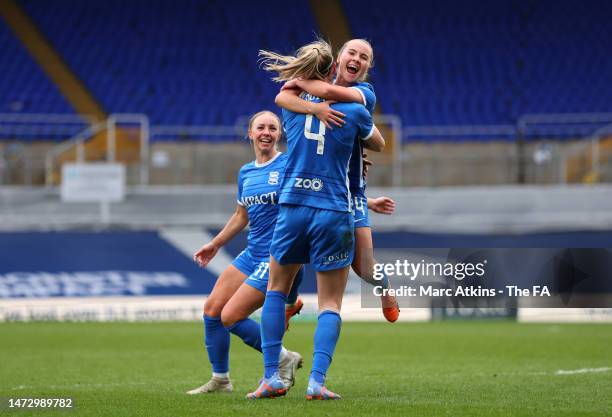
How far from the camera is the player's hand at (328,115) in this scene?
5637mm

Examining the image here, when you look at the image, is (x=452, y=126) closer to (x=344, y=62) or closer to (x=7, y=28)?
(x=7, y=28)

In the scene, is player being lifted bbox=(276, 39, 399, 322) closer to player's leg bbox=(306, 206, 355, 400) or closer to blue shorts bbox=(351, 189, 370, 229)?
blue shorts bbox=(351, 189, 370, 229)

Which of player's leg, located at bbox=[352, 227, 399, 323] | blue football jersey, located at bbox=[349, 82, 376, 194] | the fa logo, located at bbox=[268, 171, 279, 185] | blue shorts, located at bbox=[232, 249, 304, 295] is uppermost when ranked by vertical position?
blue football jersey, located at bbox=[349, 82, 376, 194]

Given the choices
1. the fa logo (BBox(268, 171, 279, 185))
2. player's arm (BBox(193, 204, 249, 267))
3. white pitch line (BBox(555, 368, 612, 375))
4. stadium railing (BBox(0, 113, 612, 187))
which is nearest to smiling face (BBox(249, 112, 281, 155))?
the fa logo (BBox(268, 171, 279, 185))

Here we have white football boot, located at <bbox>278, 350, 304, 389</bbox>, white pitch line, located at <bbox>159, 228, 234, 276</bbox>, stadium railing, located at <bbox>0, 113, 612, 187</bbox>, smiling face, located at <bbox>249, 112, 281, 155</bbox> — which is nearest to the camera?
white football boot, located at <bbox>278, 350, 304, 389</bbox>

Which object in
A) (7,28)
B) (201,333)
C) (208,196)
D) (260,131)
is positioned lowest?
(201,333)

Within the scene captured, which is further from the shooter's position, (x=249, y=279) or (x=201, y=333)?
→ (x=201, y=333)

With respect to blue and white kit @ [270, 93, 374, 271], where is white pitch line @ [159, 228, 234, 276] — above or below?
below

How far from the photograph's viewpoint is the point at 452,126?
23.3 m

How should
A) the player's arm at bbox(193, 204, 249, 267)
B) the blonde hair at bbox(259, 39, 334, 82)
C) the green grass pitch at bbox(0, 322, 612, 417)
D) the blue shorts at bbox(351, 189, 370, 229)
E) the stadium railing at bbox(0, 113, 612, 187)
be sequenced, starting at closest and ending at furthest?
the green grass pitch at bbox(0, 322, 612, 417) → the blonde hair at bbox(259, 39, 334, 82) → the blue shorts at bbox(351, 189, 370, 229) → the player's arm at bbox(193, 204, 249, 267) → the stadium railing at bbox(0, 113, 612, 187)

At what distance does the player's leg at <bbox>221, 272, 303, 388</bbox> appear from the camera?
6648 millimetres

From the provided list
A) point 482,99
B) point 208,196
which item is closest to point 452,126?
point 482,99

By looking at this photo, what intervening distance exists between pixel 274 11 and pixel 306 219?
21871 millimetres

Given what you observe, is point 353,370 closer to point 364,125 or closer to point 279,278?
point 279,278
